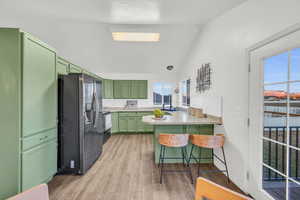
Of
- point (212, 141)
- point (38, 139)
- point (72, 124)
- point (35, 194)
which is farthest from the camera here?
point (72, 124)

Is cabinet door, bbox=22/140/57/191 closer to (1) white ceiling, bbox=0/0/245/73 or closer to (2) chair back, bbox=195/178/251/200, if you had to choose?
(2) chair back, bbox=195/178/251/200

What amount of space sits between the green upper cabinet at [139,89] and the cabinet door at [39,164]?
12.6 ft

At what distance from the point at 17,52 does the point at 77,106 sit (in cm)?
107

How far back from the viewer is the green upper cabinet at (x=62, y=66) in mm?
2464

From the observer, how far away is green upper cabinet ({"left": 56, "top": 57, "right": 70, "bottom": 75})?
8.09 feet

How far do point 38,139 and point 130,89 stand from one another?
13.6ft

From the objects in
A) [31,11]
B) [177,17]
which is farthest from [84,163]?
[177,17]

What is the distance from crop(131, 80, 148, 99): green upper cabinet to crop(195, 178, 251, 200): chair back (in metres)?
5.18

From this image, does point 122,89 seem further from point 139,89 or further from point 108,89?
point 139,89

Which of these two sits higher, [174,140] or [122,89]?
[122,89]

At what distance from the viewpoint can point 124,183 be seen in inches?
90.3

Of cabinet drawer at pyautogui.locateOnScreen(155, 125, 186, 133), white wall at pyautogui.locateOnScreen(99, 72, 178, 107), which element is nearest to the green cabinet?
white wall at pyautogui.locateOnScreen(99, 72, 178, 107)

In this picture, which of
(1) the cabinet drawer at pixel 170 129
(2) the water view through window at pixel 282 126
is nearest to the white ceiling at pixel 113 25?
(2) the water view through window at pixel 282 126

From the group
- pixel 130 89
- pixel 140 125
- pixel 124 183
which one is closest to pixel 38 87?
pixel 124 183
